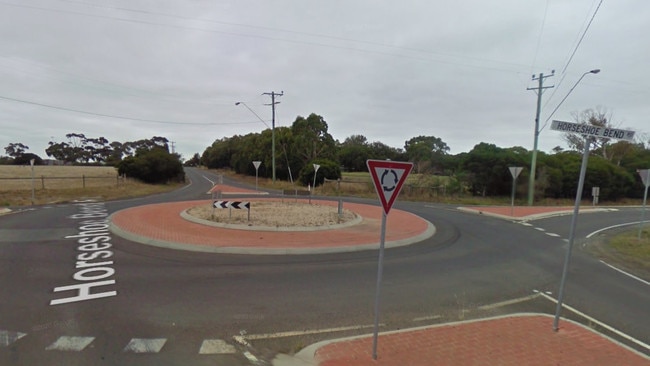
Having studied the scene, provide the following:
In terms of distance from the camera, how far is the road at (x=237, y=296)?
12.5 ft

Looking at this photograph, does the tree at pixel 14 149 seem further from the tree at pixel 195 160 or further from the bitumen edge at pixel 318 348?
the bitumen edge at pixel 318 348

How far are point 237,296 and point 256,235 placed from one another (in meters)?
4.70

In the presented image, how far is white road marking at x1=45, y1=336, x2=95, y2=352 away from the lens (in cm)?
360

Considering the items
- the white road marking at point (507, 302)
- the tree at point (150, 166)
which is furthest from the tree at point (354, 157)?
the white road marking at point (507, 302)

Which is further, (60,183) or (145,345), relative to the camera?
(60,183)

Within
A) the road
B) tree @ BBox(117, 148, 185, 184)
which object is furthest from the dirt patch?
tree @ BBox(117, 148, 185, 184)

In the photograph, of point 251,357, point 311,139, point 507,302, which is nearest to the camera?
point 251,357

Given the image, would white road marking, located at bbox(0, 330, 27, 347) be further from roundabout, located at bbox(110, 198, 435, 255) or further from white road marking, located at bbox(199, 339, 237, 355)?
roundabout, located at bbox(110, 198, 435, 255)

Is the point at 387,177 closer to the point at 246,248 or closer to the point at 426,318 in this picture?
the point at 426,318

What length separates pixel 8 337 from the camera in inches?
149

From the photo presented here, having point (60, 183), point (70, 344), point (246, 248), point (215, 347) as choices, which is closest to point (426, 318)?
point (215, 347)

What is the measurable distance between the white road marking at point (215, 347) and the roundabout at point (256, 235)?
427cm

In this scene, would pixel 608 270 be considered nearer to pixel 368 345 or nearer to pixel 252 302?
pixel 368 345

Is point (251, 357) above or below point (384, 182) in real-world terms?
below
